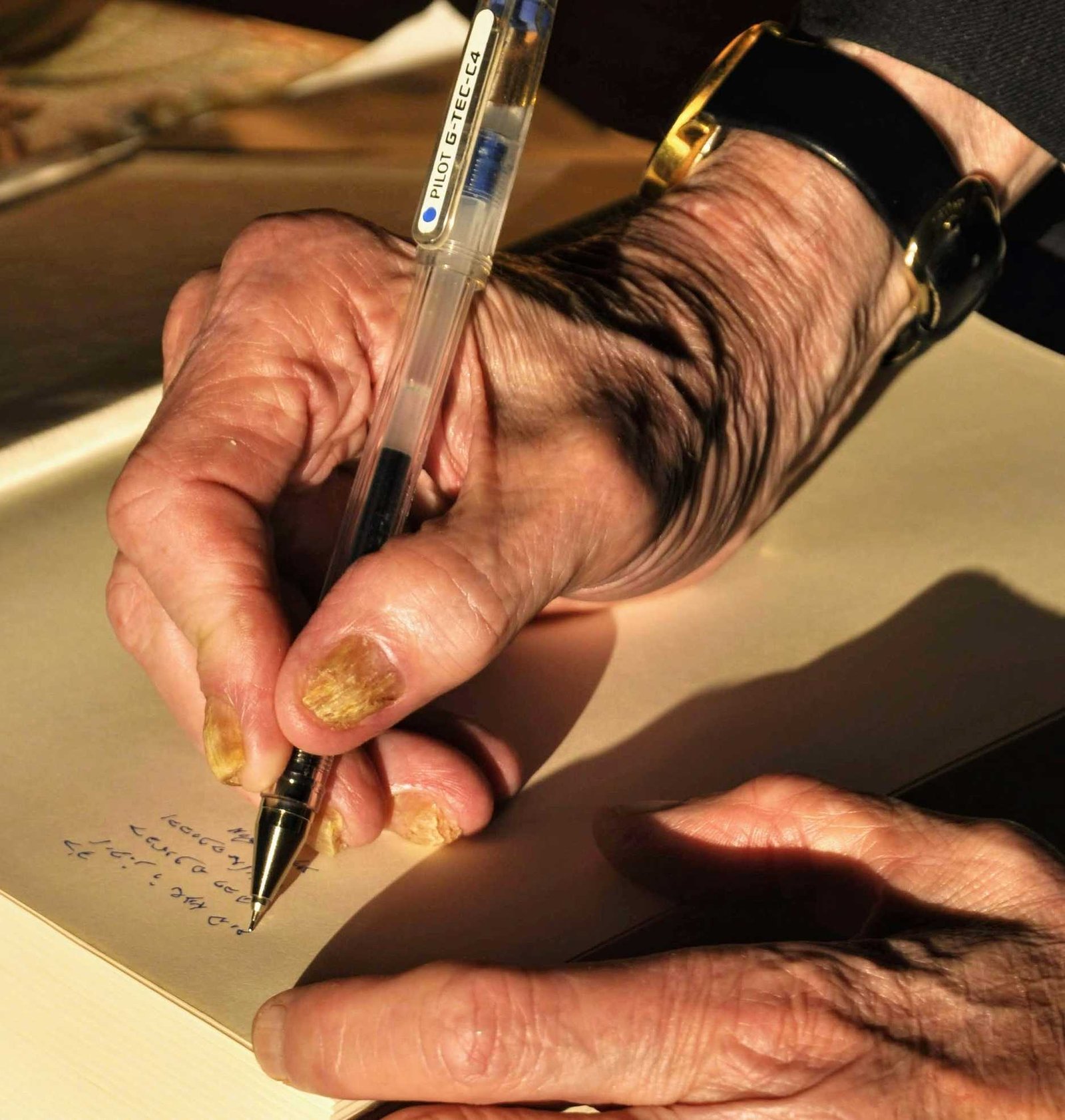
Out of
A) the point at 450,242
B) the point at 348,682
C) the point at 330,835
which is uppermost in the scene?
the point at 450,242

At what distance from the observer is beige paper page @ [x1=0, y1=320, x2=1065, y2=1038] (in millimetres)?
589

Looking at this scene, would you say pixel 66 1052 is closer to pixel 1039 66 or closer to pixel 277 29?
pixel 1039 66

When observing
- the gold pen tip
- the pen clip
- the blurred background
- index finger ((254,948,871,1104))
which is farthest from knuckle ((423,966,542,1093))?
the blurred background

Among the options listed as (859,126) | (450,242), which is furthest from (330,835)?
(859,126)

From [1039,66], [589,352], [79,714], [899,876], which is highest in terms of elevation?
[1039,66]

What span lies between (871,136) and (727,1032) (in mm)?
598

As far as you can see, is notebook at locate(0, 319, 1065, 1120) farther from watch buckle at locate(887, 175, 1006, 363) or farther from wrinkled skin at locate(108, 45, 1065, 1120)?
watch buckle at locate(887, 175, 1006, 363)

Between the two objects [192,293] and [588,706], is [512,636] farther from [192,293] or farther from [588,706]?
[192,293]

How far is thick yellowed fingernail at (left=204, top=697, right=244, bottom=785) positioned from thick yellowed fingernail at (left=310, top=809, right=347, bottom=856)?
52 millimetres

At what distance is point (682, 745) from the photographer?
0.73 m

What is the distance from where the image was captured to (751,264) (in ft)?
2.86

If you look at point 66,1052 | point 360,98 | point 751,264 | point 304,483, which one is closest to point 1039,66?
point 751,264

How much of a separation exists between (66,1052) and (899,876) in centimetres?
36

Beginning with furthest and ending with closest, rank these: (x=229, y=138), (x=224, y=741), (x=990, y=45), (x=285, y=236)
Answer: (x=229, y=138), (x=990, y=45), (x=285, y=236), (x=224, y=741)
